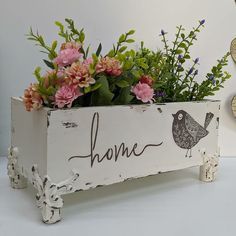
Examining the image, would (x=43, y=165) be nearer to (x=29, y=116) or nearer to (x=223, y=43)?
(x=29, y=116)

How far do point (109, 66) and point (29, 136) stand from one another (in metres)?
0.19


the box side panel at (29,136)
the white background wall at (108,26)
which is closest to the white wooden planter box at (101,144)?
the box side panel at (29,136)

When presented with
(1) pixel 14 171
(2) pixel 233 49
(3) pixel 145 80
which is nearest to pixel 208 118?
(3) pixel 145 80

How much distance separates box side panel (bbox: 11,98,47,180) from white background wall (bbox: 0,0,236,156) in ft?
0.83

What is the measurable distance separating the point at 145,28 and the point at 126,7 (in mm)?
79

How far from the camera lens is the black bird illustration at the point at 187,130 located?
68 centimetres

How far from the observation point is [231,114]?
0.99 m

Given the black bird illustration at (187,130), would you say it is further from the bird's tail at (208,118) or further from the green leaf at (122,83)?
the green leaf at (122,83)

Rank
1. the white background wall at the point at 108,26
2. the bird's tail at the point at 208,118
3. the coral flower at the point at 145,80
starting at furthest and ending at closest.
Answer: the white background wall at the point at 108,26
the bird's tail at the point at 208,118
the coral flower at the point at 145,80

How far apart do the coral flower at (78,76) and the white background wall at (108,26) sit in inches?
15.7

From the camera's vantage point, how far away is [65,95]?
0.52m

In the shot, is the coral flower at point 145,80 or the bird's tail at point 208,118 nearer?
the coral flower at point 145,80

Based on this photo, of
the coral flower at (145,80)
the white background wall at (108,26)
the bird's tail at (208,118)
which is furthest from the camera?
the white background wall at (108,26)

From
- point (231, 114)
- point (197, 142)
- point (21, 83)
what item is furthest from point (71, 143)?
point (231, 114)
